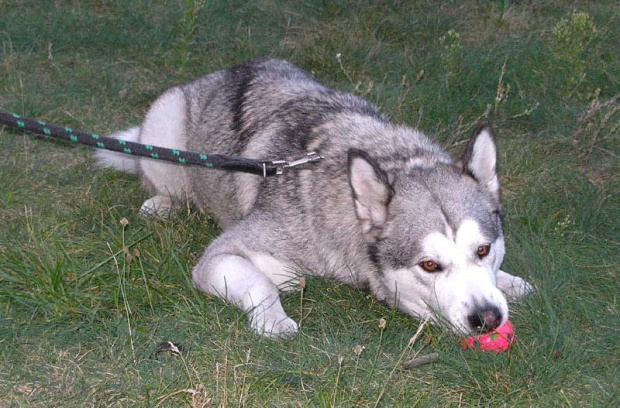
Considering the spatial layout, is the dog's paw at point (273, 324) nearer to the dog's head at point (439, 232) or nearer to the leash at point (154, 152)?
the dog's head at point (439, 232)

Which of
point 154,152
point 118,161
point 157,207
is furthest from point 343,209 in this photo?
point 118,161

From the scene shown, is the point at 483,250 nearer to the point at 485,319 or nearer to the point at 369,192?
the point at 485,319

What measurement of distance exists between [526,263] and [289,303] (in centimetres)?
135

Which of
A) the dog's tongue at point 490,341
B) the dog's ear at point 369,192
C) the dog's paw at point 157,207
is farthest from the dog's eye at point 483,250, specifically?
the dog's paw at point 157,207

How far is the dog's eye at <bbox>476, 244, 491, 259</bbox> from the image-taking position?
3.76 m

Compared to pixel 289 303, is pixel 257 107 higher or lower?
higher

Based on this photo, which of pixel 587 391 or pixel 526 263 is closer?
pixel 587 391

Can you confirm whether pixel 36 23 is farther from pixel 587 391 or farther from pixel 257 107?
pixel 587 391

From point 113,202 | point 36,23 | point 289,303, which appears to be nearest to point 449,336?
point 289,303

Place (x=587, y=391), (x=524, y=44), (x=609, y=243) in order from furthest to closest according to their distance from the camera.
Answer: (x=524, y=44), (x=609, y=243), (x=587, y=391)

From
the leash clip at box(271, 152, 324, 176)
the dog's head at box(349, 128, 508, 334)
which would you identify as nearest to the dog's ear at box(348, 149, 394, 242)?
Result: the dog's head at box(349, 128, 508, 334)

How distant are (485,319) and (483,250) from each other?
34 centimetres

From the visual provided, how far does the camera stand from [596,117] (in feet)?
20.8

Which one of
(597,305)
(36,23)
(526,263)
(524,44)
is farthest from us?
(36,23)
